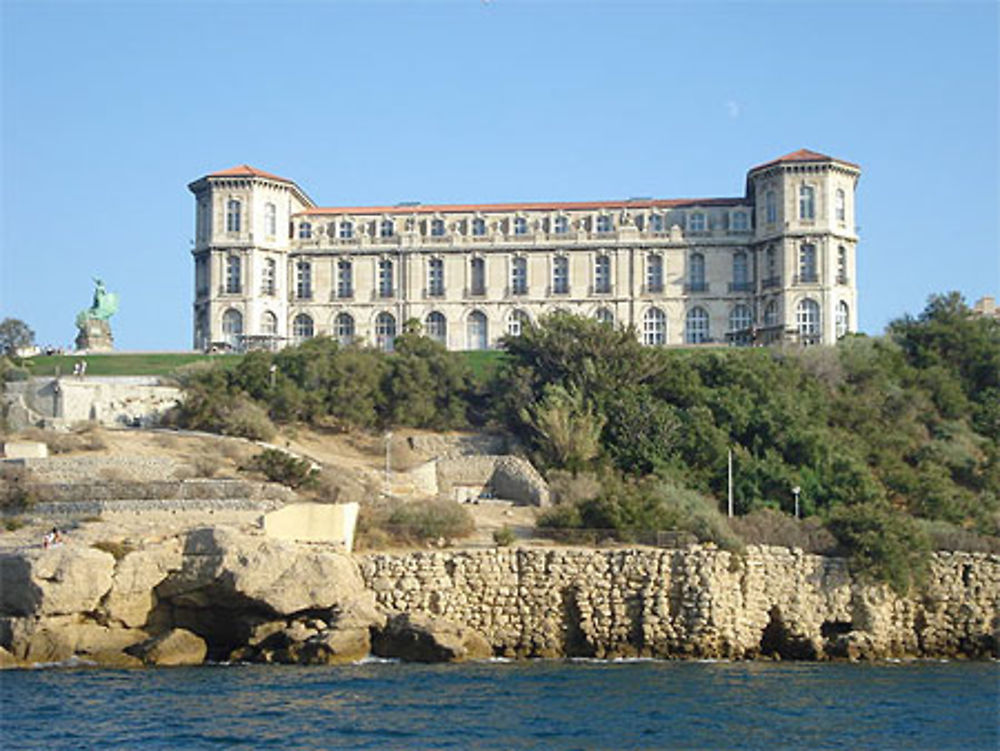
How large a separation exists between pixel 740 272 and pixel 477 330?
47.0 feet

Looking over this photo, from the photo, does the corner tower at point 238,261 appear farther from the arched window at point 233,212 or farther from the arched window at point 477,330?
the arched window at point 477,330

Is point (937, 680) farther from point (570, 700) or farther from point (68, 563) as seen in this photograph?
point (68, 563)

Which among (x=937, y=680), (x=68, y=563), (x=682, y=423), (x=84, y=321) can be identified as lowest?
(x=937, y=680)

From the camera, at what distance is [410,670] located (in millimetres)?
33188

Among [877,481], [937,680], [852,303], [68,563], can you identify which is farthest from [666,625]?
[852,303]

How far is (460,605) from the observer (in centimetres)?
3700

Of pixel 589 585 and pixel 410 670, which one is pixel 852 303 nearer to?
pixel 589 585

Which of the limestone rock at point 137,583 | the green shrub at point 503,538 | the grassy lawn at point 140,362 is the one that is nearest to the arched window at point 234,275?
the grassy lawn at point 140,362

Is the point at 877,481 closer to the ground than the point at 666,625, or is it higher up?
higher up

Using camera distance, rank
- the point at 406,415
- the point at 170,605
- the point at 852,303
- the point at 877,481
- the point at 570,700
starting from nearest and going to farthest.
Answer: the point at 570,700, the point at 170,605, the point at 877,481, the point at 406,415, the point at 852,303

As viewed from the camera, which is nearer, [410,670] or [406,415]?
[410,670]

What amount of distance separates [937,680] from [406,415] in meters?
A: 29.6

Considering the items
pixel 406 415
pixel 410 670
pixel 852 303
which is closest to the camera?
pixel 410 670

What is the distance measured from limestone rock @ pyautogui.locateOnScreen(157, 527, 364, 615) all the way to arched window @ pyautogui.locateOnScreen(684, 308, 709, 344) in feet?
152
